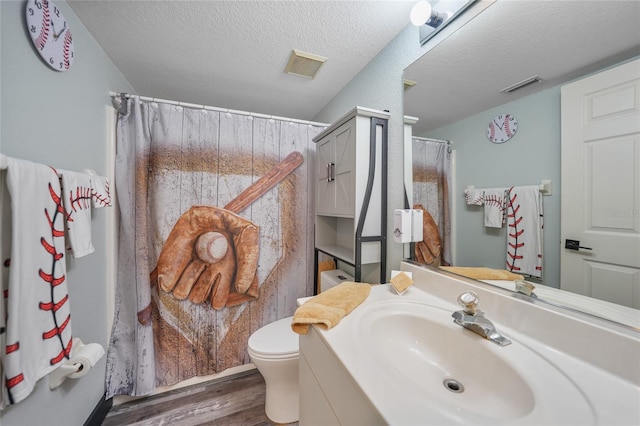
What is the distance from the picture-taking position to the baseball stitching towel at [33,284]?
27.3 inches

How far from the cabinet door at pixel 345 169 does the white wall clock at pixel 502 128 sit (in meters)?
0.60

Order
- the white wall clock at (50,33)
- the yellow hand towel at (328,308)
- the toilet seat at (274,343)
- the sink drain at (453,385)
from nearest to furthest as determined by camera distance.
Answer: the sink drain at (453,385)
the yellow hand towel at (328,308)
the white wall clock at (50,33)
the toilet seat at (274,343)

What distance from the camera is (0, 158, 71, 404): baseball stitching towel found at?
694mm

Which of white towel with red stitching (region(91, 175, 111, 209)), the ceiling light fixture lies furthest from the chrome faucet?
white towel with red stitching (region(91, 175, 111, 209))

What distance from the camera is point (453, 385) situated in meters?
0.67

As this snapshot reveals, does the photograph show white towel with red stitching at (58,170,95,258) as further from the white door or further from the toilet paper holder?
the white door

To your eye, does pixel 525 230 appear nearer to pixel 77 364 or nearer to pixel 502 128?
pixel 502 128

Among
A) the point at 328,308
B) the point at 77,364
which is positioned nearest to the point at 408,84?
the point at 328,308

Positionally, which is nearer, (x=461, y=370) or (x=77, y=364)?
(x=461, y=370)

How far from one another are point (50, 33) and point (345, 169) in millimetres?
1440

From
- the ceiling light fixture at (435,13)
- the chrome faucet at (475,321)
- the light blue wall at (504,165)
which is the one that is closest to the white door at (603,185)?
the light blue wall at (504,165)

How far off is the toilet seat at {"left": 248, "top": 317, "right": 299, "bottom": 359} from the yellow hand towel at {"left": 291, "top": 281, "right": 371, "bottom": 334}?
1.71 feet

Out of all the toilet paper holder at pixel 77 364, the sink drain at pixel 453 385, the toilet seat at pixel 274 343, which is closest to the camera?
the sink drain at pixel 453 385

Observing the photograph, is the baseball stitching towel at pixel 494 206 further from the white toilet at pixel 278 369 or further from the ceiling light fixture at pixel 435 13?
the white toilet at pixel 278 369
